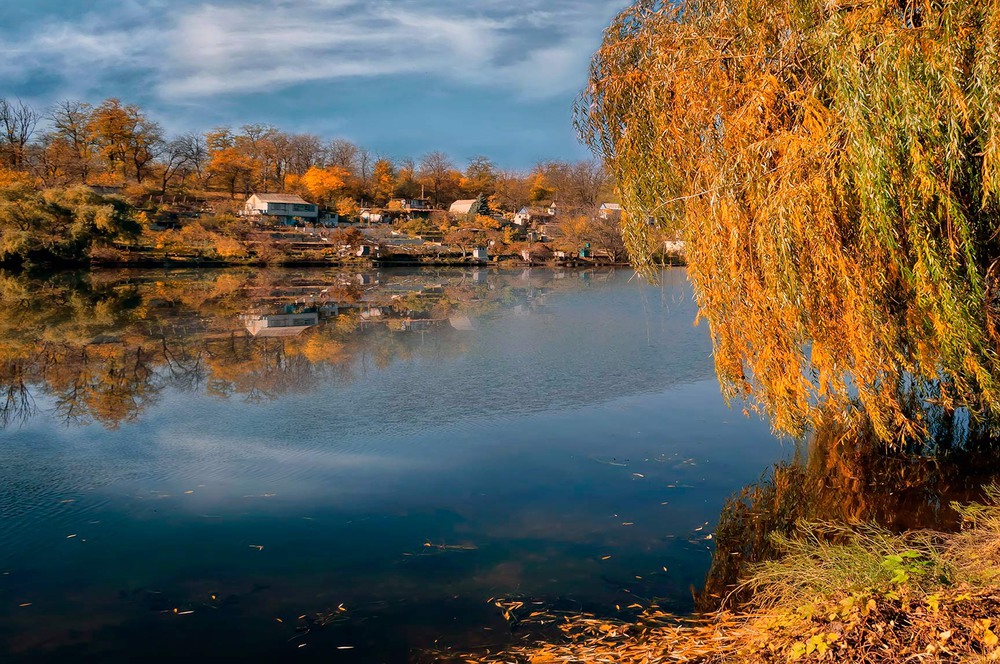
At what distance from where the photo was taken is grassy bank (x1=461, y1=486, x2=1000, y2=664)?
3.96 meters

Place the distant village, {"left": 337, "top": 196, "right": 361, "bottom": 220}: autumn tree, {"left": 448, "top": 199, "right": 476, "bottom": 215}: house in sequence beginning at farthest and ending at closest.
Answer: {"left": 448, "top": 199, "right": 476, "bottom": 215}: house, {"left": 337, "top": 196, "right": 361, "bottom": 220}: autumn tree, the distant village

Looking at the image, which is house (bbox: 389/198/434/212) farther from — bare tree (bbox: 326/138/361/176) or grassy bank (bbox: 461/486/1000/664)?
grassy bank (bbox: 461/486/1000/664)

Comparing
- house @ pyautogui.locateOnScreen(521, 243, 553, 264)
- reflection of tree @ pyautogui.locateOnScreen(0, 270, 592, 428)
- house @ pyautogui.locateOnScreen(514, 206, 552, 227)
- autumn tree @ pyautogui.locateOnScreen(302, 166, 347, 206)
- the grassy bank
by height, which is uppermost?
autumn tree @ pyautogui.locateOnScreen(302, 166, 347, 206)

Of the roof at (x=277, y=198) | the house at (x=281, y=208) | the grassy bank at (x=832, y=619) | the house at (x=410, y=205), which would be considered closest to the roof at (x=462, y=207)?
the house at (x=410, y=205)

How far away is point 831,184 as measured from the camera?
611 centimetres

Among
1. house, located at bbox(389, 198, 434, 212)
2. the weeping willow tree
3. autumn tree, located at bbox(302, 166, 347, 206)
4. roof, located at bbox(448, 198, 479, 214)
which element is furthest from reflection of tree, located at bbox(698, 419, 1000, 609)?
autumn tree, located at bbox(302, 166, 347, 206)

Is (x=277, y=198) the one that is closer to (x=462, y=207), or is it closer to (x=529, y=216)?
(x=462, y=207)

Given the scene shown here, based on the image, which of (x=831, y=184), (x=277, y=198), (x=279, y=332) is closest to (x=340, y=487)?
(x=831, y=184)

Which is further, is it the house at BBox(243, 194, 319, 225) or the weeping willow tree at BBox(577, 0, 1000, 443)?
the house at BBox(243, 194, 319, 225)

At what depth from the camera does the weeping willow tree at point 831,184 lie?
5648mm

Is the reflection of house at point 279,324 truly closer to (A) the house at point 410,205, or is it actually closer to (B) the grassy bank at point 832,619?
(B) the grassy bank at point 832,619

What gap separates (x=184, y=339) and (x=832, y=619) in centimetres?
1644

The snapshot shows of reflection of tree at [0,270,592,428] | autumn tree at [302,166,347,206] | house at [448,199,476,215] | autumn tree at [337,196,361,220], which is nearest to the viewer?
reflection of tree at [0,270,592,428]

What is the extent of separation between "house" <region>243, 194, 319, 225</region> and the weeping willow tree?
60.3 meters
